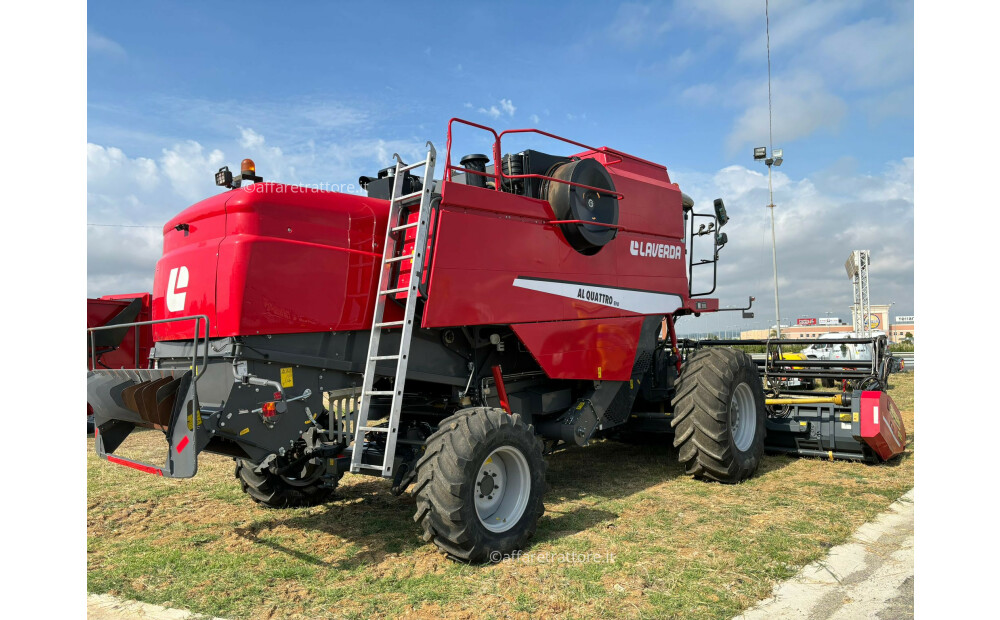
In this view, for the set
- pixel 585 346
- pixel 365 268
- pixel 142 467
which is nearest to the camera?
pixel 142 467

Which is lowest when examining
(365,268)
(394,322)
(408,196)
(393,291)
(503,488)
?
(503,488)

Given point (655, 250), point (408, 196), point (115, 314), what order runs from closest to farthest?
point (408, 196) < point (655, 250) < point (115, 314)

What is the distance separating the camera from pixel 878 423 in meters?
7.34

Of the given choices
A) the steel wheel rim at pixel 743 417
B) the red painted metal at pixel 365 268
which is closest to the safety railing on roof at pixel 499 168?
the red painted metal at pixel 365 268

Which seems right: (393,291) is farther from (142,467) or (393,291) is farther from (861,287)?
(861,287)

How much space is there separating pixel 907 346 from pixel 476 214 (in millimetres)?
36673

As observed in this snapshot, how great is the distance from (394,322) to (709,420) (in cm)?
358

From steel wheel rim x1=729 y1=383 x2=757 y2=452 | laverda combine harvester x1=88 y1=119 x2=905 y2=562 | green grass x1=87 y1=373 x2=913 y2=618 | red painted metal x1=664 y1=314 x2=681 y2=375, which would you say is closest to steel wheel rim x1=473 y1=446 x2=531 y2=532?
laverda combine harvester x1=88 y1=119 x2=905 y2=562

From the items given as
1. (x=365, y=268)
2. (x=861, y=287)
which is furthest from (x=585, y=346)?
(x=861, y=287)

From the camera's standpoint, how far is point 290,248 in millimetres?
4949

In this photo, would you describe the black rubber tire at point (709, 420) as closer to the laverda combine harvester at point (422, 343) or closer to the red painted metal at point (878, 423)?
the laverda combine harvester at point (422, 343)

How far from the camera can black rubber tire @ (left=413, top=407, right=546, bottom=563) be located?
454cm

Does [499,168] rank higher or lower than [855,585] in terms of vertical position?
higher

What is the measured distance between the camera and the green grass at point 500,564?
4055 millimetres
